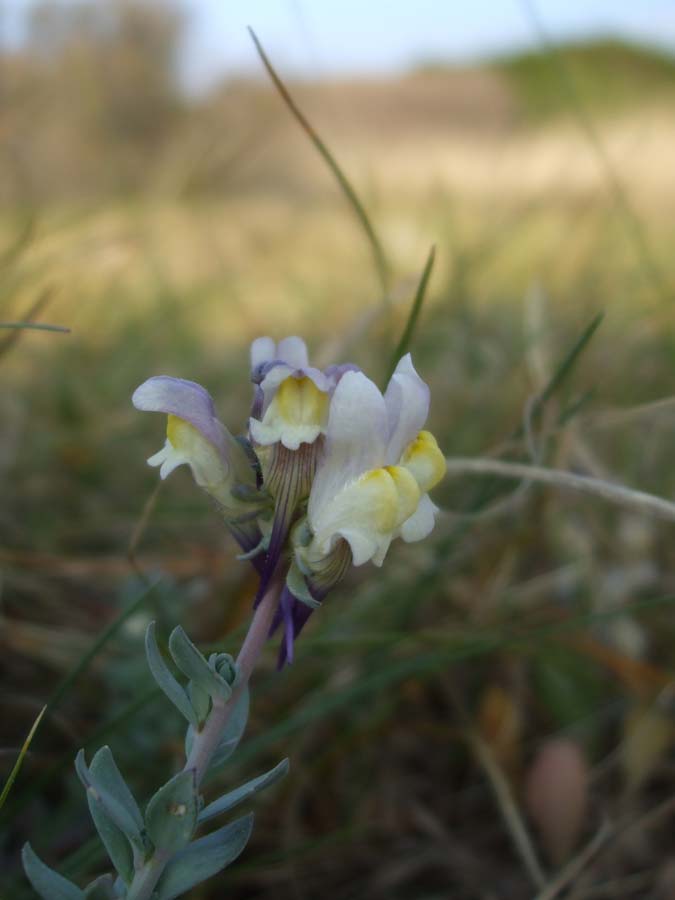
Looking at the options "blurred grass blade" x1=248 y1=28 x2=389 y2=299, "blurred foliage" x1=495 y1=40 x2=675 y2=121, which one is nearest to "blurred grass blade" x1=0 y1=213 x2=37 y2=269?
"blurred grass blade" x1=248 y1=28 x2=389 y2=299

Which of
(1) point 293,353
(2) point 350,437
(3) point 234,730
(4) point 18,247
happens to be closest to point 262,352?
(1) point 293,353

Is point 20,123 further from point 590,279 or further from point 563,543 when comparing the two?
point 563,543

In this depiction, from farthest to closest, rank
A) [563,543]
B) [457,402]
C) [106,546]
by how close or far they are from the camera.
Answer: [457,402] → [106,546] → [563,543]

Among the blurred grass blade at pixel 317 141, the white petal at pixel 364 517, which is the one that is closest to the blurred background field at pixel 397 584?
the blurred grass blade at pixel 317 141

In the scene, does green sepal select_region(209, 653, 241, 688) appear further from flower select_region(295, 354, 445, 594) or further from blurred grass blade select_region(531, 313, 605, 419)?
blurred grass blade select_region(531, 313, 605, 419)

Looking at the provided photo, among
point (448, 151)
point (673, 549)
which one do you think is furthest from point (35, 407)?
point (448, 151)

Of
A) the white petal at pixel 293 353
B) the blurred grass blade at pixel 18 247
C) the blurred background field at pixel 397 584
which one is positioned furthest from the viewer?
the blurred grass blade at pixel 18 247

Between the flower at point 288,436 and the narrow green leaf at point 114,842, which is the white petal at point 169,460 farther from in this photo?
the narrow green leaf at point 114,842
